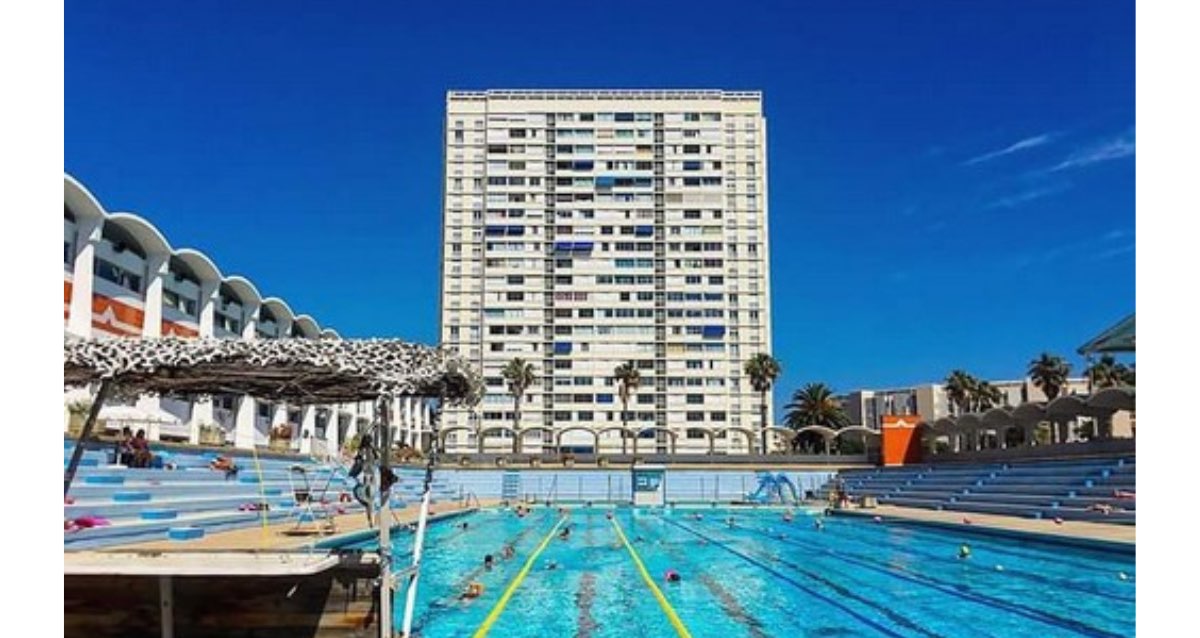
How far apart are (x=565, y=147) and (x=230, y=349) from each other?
7768 centimetres

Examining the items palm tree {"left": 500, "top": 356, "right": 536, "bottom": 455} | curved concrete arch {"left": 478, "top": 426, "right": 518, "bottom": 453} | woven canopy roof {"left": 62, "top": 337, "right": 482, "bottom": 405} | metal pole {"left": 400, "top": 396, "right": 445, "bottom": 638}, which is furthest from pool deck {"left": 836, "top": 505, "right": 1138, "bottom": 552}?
palm tree {"left": 500, "top": 356, "right": 536, "bottom": 455}

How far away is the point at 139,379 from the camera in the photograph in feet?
25.8

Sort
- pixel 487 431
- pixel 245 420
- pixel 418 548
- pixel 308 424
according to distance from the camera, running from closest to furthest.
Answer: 1. pixel 418 548
2. pixel 245 420
3. pixel 308 424
4. pixel 487 431

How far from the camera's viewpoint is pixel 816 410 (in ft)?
259

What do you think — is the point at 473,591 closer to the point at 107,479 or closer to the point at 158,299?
the point at 107,479

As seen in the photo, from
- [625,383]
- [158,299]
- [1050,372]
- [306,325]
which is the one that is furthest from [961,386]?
[158,299]

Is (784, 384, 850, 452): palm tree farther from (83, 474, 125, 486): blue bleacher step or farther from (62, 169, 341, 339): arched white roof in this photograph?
(83, 474, 125, 486): blue bleacher step

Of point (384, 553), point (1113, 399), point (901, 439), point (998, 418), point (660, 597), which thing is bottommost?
point (660, 597)

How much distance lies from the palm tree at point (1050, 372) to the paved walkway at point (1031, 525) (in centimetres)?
4451

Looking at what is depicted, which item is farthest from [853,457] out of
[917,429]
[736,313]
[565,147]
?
[565,147]

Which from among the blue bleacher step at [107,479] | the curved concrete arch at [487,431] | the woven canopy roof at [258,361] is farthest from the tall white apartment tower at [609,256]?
the woven canopy roof at [258,361]

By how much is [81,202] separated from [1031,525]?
27839 mm

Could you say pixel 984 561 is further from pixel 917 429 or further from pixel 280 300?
pixel 280 300

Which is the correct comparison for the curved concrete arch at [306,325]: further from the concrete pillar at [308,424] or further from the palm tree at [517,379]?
the palm tree at [517,379]
